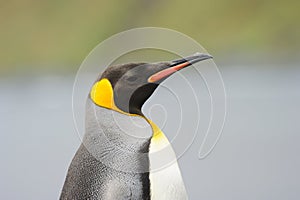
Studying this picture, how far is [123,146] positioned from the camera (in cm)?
90

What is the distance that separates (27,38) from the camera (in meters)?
3.70

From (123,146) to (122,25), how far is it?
2758mm

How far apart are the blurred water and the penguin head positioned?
267 millimetres

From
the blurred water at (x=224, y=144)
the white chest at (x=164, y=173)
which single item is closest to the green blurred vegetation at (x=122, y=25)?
the blurred water at (x=224, y=144)

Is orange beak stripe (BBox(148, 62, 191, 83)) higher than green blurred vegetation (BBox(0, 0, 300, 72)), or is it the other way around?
orange beak stripe (BBox(148, 62, 191, 83))

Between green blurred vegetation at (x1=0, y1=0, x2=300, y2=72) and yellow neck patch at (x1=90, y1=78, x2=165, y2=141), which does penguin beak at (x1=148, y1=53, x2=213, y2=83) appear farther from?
green blurred vegetation at (x1=0, y1=0, x2=300, y2=72)

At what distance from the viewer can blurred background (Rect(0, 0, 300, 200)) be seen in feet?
5.61

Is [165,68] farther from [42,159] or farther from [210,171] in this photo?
[42,159]

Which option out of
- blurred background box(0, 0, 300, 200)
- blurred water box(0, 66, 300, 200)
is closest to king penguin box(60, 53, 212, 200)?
blurred water box(0, 66, 300, 200)

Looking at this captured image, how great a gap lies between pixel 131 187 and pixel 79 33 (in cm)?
280

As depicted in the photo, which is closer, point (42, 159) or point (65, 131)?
point (42, 159)

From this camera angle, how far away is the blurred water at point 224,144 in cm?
162

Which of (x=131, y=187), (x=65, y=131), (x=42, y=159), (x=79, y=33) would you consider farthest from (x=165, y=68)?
(x=79, y=33)

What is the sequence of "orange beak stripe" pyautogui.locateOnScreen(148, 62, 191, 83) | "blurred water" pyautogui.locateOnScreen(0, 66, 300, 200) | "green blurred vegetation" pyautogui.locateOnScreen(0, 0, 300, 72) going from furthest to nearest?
"green blurred vegetation" pyautogui.locateOnScreen(0, 0, 300, 72) → "blurred water" pyautogui.locateOnScreen(0, 66, 300, 200) → "orange beak stripe" pyautogui.locateOnScreen(148, 62, 191, 83)
